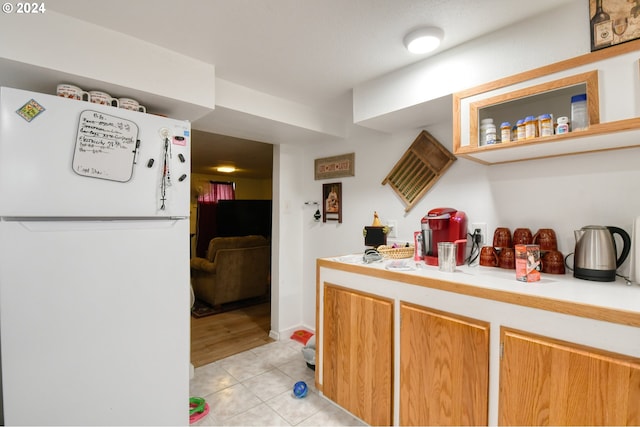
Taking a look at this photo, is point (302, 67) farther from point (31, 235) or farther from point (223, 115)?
point (31, 235)

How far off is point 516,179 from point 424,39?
95 cm

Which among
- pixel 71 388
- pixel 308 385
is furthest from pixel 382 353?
pixel 71 388

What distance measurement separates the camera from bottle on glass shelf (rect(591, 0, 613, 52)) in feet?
3.91

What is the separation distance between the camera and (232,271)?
159 inches

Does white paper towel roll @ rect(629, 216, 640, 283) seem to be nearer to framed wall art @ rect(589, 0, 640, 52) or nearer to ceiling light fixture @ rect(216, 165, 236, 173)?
framed wall art @ rect(589, 0, 640, 52)

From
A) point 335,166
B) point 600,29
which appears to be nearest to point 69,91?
point 335,166

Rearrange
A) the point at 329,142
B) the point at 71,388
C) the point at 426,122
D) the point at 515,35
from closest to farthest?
1. the point at 71,388
2. the point at 515,35
3. the point at 426,122
4. the point at 329,142

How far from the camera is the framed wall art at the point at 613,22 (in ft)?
3.74

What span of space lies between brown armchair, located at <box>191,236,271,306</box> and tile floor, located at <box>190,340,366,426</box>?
57.1 inches

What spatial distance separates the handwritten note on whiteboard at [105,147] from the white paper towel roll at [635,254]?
7.53 ft

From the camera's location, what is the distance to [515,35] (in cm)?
143

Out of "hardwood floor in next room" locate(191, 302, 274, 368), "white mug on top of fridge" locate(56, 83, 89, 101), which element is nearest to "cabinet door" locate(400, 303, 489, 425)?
"hardwood floor in next room" locate(191, 302, 274, 368)

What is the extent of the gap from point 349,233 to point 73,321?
202cm

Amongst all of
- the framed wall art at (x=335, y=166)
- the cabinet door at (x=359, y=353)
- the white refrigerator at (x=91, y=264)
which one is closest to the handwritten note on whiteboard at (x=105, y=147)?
the white refrigerator at (x=91, y=264)
